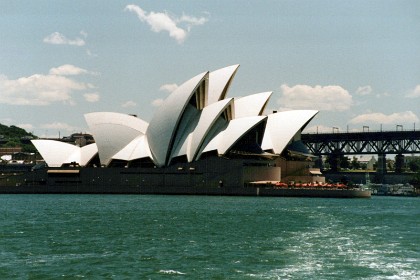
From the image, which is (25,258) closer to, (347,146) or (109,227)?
(109,227)

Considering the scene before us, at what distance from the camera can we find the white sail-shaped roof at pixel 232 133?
325 ft

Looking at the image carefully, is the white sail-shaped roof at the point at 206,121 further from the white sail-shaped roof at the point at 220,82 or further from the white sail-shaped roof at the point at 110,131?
the white sail-shaped roof at the point at 110,131

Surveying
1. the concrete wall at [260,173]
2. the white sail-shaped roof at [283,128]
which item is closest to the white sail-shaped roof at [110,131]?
the concrete wall at [260,173]

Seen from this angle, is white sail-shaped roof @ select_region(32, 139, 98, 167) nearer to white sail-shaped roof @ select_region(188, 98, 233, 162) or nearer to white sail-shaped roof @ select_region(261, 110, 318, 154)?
white sail-shaped roof @ select_region(188, 98, 233, 162)

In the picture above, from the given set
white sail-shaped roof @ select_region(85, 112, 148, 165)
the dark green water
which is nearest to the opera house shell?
white sail-shaped roof @ select_region(85, 112, 148, 165)

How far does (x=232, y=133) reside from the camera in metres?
100

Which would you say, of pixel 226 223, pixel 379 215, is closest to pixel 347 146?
Answer: pixel 379 215

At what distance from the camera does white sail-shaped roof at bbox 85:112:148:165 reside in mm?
109938

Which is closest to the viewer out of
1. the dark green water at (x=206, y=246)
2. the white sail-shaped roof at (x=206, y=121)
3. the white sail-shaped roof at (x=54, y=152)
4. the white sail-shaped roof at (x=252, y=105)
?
the dark green water at (x=206, y=246)

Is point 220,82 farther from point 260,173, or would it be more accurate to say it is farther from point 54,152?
point 54,152

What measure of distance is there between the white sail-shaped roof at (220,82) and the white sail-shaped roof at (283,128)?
431 inches

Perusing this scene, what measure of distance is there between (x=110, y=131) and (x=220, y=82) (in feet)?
67.5

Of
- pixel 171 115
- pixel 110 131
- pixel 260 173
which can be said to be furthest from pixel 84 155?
pixel 260 173

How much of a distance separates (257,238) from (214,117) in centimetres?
5719
